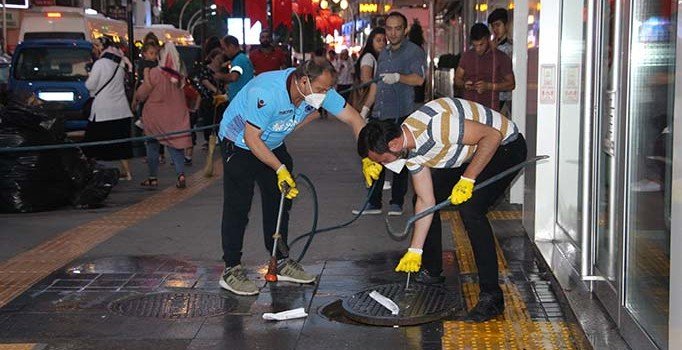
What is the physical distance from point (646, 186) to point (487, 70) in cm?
480

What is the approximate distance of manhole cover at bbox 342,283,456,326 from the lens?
5992 mm

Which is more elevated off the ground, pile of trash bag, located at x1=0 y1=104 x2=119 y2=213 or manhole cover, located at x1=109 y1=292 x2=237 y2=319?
pile of trash bag, located at x1=0 y1=104 x2=119 y2=213

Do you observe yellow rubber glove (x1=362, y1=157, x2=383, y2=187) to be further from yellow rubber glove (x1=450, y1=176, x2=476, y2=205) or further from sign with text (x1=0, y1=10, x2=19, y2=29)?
sign with text (x1=0, y1=10, x2=19, y2=29)

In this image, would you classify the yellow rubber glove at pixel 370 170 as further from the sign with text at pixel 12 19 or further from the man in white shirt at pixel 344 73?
the sign with text at pixel 12 19

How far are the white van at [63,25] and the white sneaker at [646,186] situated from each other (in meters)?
21.6

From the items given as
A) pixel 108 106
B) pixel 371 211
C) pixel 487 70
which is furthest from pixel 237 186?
pixel 108 106

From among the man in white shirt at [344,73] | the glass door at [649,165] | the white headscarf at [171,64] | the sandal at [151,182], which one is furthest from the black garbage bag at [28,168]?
the man in white shirt at [344,73]

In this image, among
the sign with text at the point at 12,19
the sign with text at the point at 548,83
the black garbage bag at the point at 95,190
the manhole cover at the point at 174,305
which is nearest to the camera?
the manhole cover at the point at 174,305

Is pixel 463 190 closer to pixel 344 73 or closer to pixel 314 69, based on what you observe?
pixel 314 69

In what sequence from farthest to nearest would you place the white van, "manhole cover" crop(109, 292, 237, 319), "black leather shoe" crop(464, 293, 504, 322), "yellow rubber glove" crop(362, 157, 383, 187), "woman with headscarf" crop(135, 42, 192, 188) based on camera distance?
the white van
"woman with headscarf" crop(135, 42, 192, 188)
"yellow rubber glove" crop(362, 157, 383, 187)
"manhole cover" crop(109, 292, 237, 319)
"black leather shoe" crop(464, 293, 504, 322)

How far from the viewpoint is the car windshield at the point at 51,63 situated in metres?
21.1

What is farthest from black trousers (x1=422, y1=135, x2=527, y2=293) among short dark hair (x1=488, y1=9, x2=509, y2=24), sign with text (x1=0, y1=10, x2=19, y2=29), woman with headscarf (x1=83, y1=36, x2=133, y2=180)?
sign with text (x1=0, y1=10, x2=19, y2=29)

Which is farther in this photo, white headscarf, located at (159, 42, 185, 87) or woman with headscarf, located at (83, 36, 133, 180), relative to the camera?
woman with headscarf, located at (83, 36, 133, 180)

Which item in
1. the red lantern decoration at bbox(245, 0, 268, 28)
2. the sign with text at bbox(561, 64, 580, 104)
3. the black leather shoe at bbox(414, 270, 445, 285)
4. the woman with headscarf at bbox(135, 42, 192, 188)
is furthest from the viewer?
the red lantern decoration at bbox(245, 0, 268, 28)
